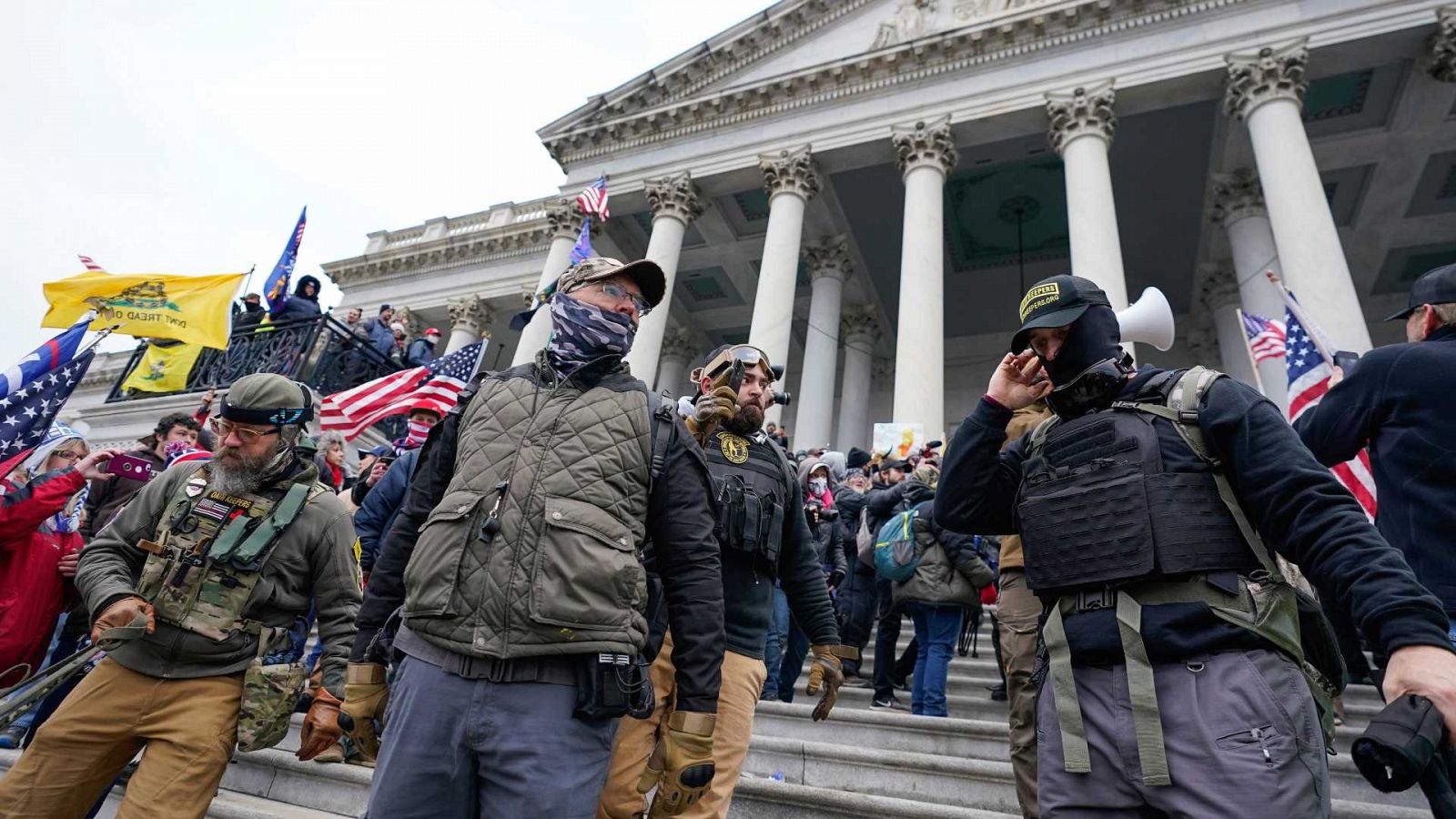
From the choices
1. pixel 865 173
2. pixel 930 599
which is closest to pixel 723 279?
pixel 865 173

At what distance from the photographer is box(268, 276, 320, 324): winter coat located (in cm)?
1475

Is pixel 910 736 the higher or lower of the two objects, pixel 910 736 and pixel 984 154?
the lower

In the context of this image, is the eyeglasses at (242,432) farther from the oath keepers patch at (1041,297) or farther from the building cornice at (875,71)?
the building cornice at (875,71)

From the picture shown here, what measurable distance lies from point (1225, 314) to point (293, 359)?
68.9 ft

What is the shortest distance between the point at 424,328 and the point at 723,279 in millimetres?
11553

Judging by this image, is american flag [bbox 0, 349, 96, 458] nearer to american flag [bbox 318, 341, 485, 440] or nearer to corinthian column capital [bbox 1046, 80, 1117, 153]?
american flag [bbox 318, 341, 485, 440]

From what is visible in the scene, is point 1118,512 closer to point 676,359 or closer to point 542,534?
point 542,534

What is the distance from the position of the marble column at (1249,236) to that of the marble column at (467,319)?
830 inches

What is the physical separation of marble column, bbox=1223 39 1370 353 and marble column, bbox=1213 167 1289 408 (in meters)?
2.33

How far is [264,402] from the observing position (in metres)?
2.97

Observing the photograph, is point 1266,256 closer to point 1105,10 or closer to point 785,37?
point 1105,10

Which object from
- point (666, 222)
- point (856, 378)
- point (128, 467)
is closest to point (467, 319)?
point (666, 222)

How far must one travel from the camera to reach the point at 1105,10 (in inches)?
570

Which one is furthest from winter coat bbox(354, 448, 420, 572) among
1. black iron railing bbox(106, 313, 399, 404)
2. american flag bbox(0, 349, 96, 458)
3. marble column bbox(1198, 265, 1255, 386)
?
marble column bbox(1198, 265, 1255, 386)
